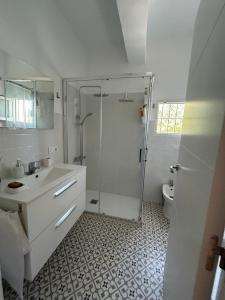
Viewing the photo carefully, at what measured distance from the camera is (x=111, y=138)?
2.71m

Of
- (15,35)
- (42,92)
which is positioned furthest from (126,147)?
(15,35)

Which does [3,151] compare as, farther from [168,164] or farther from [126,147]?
[168,164]

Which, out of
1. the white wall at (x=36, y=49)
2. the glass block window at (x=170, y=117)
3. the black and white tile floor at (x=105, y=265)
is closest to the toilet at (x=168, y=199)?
the black and white tile floor at (x=105, y=265)

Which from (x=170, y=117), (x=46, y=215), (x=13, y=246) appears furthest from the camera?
(x=170, y=117)

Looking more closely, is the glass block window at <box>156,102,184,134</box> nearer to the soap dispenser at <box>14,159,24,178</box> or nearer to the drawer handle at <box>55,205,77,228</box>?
the drawer handle at <box>55,205,77,228</box>

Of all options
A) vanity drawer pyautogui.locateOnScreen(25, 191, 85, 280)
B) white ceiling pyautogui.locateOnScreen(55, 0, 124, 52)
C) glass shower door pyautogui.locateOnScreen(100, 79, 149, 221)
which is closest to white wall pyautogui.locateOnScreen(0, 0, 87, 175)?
white ceiling pyautogui.locateOnScreen(55, 0, 124, 52)

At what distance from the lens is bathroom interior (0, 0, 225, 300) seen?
78cm

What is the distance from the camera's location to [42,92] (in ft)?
5.33

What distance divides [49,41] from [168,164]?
2.41m

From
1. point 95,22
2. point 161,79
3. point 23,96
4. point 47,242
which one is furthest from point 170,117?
point 47,242

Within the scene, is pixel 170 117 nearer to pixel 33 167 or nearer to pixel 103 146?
pixel 103 146

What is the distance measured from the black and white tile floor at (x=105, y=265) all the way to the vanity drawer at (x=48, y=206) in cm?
52

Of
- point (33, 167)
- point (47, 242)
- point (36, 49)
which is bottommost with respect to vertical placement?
point (47, 242)

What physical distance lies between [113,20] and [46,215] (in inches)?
91.5
